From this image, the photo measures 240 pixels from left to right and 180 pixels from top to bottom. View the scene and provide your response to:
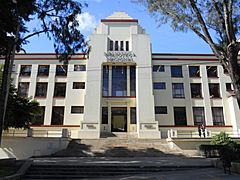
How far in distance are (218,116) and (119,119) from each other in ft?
37.0

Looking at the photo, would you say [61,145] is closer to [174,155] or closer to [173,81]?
[174,155]

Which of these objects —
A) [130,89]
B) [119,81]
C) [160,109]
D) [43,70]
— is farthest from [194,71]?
[43,70]

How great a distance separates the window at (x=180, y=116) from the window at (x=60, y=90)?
1311 centimetres

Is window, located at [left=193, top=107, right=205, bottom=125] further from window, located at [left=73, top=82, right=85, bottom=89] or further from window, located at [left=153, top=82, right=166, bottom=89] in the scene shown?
window, located at [left=73, top=82, right=85, bottom=89]

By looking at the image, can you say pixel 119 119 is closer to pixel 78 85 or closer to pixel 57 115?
pixel 78 85

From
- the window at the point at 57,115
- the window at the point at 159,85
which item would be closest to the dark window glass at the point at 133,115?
the window at the point at 159,85

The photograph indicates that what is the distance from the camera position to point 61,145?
17.0 metres

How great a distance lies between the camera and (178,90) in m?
25.6

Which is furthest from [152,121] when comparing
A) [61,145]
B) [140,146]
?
[61,145]

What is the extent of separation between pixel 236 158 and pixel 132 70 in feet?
55.0

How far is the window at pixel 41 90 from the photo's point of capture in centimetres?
2528

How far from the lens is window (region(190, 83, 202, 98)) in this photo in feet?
83.4

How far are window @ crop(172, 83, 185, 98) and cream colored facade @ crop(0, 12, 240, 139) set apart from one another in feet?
0.39

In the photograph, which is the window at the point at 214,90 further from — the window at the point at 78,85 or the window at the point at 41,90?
the window at the point at 41,90
